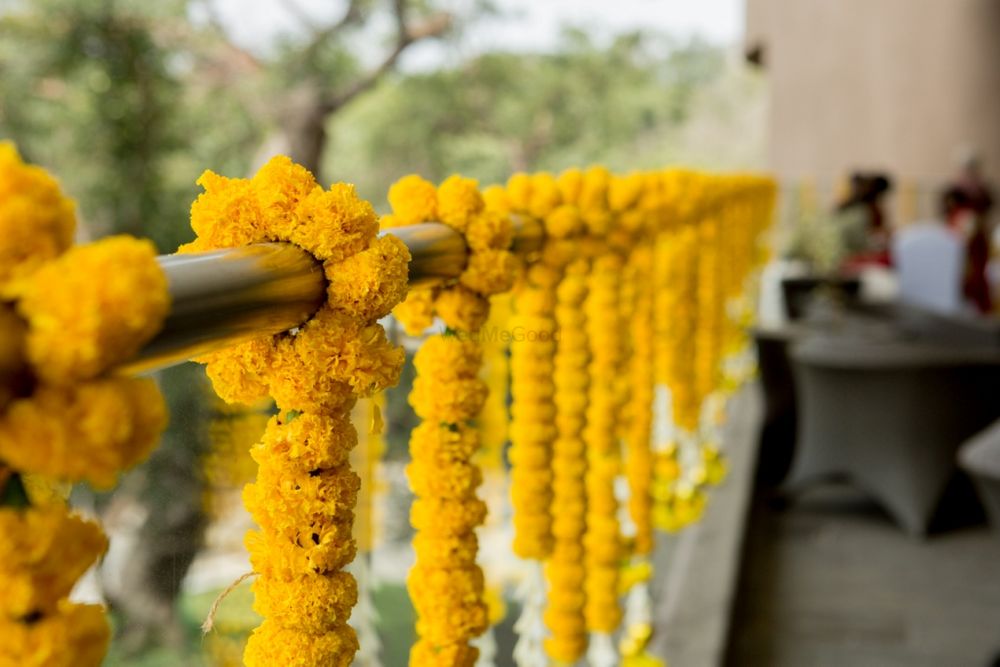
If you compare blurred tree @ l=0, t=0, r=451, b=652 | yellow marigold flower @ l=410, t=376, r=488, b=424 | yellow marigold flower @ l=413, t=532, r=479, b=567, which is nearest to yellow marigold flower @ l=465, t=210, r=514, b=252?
yellow marigold flower @ l=410, t=376, r=488, b=424

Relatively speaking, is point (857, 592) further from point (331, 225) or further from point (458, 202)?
point (331, 225)

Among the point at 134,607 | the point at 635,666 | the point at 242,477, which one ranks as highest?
the point at 242,477

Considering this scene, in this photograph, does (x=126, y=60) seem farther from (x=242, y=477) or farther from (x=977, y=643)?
(x=242, y=477)

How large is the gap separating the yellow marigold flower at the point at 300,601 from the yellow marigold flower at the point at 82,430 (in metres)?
0.23

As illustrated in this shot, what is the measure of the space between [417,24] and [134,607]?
8.20 meters

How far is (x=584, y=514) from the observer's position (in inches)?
50.5

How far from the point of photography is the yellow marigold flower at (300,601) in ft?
2.02

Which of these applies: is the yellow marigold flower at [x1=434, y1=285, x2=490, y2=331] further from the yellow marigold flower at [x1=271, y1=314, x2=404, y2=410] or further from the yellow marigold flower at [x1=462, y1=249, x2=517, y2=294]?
the yellow marigold flower at [x1=271, y1=314, x2=404, y2=410]

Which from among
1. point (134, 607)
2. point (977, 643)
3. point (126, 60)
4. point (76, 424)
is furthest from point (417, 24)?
point (76, 424)

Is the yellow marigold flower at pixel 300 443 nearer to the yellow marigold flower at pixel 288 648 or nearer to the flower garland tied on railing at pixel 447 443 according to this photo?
the yellow marigold flower at pixel 288 648

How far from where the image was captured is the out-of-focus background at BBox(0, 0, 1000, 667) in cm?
191

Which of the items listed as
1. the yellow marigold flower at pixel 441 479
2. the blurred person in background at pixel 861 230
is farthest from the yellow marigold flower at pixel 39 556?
the blurred person in background at pixel 861 230

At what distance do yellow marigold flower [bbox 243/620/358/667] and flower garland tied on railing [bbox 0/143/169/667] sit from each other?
0.21 meters

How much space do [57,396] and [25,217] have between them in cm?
6
